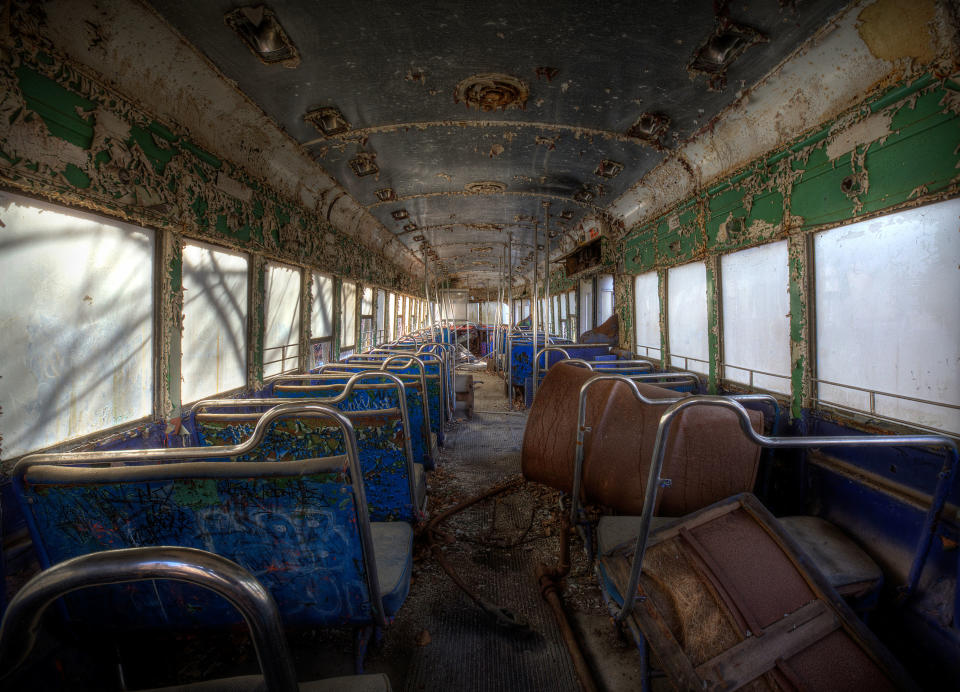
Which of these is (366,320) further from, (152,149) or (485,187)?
(152,149)

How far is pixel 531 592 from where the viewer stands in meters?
2.34

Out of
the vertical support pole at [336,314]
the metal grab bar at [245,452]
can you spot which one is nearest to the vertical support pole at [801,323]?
the metal grab bar at [245,452]

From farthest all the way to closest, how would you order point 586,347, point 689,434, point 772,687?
point 586,347
point 689,434
point 772,687

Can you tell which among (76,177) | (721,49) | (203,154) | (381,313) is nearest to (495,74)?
(721,49)

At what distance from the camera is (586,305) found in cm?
886

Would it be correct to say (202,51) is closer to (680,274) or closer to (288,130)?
(288,130)

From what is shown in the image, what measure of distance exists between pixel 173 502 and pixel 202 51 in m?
2.63

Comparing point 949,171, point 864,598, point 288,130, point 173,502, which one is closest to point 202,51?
point 288,130

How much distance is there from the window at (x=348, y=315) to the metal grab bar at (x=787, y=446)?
215 inches

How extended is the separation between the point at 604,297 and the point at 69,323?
24.1 ft

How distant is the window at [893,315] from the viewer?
197cm

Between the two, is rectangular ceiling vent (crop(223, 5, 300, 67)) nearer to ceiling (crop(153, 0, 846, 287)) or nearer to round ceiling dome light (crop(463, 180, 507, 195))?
ceiling (crop(153, 0, 846, 287))

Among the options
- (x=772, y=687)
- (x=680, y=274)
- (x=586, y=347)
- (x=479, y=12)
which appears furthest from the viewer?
(x=586, y=347)

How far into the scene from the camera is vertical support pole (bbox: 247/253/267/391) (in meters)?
3.68
